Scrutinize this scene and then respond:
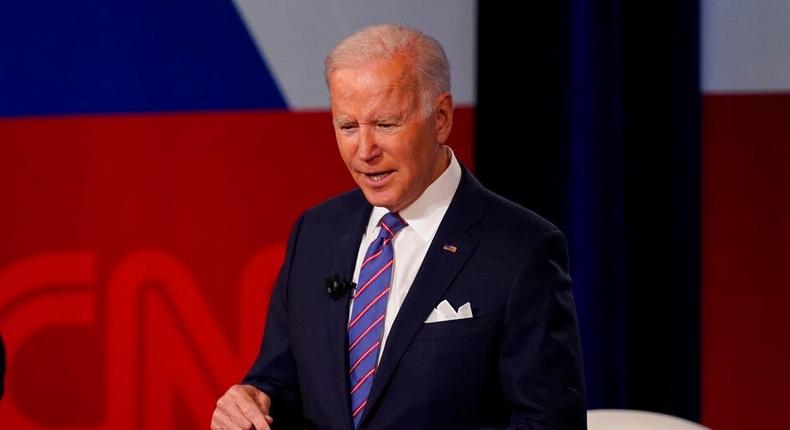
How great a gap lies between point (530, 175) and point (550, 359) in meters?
1.56

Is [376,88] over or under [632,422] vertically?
over

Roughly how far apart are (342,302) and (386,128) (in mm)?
312

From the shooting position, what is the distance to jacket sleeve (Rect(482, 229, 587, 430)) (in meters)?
1.87

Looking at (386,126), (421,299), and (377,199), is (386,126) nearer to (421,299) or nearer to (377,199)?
(377,199)

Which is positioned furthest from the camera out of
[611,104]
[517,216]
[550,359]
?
[611,104]

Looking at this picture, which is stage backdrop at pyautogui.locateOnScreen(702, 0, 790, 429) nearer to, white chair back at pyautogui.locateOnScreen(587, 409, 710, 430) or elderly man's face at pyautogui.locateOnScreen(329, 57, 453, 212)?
white chair back at pyautogui.locateOnScreen(587, 409, 710, 430)

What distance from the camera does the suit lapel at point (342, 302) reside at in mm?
1949

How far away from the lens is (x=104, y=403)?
12.1 feet

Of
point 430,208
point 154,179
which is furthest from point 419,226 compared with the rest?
point 154,179

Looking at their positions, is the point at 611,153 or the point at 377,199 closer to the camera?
the point at 377,199

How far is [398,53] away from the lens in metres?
1.89

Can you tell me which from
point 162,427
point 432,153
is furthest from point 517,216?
point 162,427

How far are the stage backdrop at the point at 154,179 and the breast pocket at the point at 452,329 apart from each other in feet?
5.65

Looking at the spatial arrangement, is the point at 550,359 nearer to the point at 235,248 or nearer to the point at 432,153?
the point at 432,153
